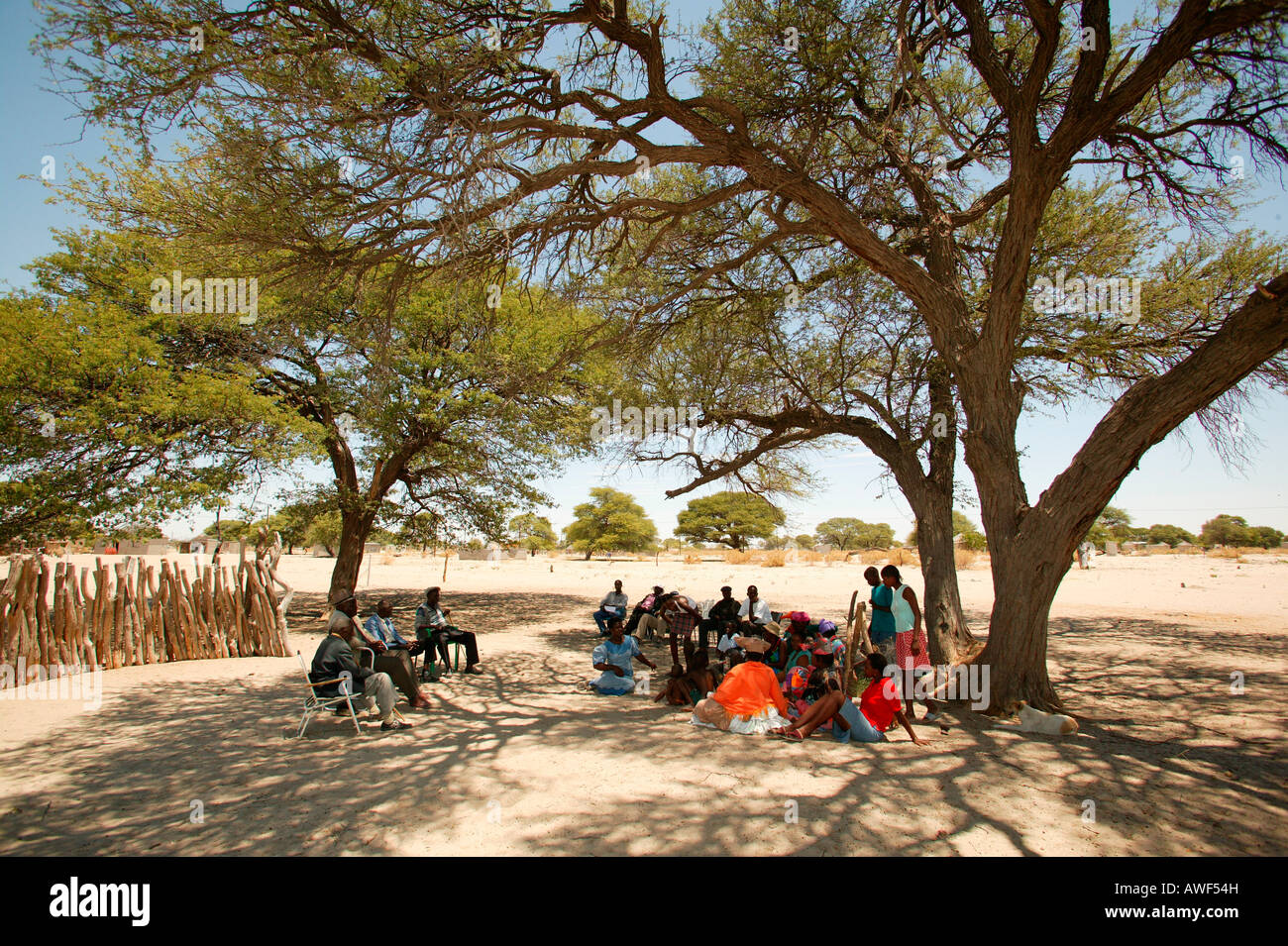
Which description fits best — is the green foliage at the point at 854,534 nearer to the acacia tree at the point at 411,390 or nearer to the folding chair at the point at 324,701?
the acacia tree at the point at 411,390

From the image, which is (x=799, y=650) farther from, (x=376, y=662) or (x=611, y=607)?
(x=611, y=607)

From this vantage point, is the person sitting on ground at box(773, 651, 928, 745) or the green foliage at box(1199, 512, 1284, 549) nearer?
the person sitting on ground at box(773, 651, 928, 745)

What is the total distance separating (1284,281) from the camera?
511 cm

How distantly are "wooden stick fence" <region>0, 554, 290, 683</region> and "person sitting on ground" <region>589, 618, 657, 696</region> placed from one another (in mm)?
6499

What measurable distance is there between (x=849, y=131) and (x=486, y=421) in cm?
960

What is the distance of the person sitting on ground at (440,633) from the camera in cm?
1007

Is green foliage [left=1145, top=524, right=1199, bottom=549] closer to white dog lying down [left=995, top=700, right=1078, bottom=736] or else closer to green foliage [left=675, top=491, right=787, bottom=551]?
green foliage [left=675, top=491, right=787, bottom=551]

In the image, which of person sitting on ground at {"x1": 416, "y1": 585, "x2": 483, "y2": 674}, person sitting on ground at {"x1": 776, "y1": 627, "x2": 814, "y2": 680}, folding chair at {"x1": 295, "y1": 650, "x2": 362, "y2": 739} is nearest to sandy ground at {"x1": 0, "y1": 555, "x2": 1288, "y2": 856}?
folding chair at {"x1": 295, "y1": 650, "x2": 362, "y2": 739}

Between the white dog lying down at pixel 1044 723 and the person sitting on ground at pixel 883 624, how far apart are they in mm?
1486

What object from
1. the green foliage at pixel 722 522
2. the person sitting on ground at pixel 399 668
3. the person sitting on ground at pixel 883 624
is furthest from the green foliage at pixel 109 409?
the green foliage at pixel 722 522

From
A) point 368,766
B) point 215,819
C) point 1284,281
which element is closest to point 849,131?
point 1284,281

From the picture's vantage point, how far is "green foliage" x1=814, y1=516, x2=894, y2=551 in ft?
251

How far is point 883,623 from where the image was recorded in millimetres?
7812

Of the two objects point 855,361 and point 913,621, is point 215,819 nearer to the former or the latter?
point 913,621
